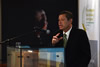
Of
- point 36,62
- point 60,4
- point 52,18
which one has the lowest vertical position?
point 36,62

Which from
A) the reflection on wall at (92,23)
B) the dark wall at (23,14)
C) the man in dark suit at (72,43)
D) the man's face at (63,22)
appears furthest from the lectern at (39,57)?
the dark wall at (23,14)

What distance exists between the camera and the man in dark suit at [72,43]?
2.05 meters

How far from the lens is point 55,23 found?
6.53 metres

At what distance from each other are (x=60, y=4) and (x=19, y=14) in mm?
1290

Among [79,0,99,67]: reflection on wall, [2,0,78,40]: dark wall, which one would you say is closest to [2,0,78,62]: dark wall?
Result: [2,0,78,40]: dark wall

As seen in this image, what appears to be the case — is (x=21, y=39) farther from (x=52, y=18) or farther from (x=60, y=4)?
(x=60, y=4)

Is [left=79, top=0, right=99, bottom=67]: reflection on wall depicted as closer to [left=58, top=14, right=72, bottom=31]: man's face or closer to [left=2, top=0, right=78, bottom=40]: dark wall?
[left=58, top=14, right=72, bottom=31]: man's face

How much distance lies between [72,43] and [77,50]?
86 millimetres

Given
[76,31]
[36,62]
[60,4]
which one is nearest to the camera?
[36,62]

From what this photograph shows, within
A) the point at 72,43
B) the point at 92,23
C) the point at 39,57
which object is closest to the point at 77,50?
the point at 72,43

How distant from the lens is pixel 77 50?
83.6 inches

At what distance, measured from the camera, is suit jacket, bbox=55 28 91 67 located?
6.67 ft

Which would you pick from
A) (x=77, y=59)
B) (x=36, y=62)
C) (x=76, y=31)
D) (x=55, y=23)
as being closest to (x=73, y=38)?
(x=76, y=31)

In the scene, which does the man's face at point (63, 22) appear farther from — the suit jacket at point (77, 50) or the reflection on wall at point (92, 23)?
the reflection on wall at point (92, 23)
